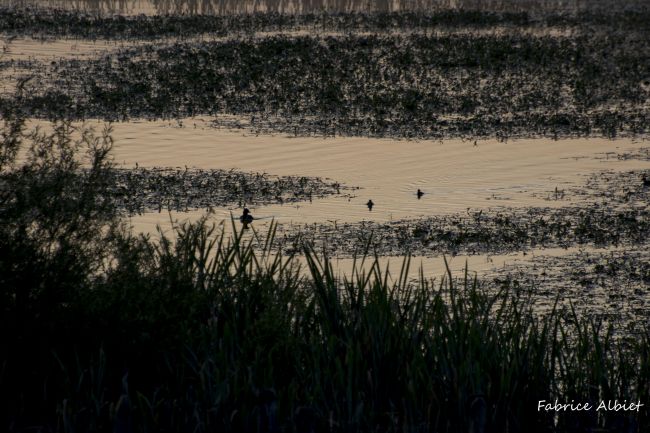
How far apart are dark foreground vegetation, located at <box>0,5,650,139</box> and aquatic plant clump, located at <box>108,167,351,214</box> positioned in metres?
3.04

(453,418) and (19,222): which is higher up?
(19,222)

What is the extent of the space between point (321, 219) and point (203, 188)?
195 centimetres

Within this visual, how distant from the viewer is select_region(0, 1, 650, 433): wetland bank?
621 centimetres

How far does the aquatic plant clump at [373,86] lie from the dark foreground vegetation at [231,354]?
10.4 metres

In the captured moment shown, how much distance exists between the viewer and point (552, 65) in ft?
77.7

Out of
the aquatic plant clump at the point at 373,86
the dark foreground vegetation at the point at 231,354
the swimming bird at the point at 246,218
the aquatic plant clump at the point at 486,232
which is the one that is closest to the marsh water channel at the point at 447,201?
the aquatic plant clump at the point at 486,232

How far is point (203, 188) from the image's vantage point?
13.8m

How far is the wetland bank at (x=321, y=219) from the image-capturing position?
621cm

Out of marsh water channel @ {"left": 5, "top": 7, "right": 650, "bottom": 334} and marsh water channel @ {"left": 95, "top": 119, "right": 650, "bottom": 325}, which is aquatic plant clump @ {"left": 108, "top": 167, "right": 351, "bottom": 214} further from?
marsh water channel @ {"left": 95, "top": 119, "right": 650, "bottom": 325}

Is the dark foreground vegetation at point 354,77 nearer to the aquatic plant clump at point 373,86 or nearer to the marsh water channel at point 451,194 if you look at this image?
the aquatic plant clump at point 373,86

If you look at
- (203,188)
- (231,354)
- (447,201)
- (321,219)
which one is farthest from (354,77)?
(231,354)

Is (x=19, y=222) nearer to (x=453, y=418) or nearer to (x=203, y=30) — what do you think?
(x=453, y=418)

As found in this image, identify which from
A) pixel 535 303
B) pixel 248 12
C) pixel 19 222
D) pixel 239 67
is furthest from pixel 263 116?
pixel 248 12

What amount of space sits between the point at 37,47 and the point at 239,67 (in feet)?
16.4
